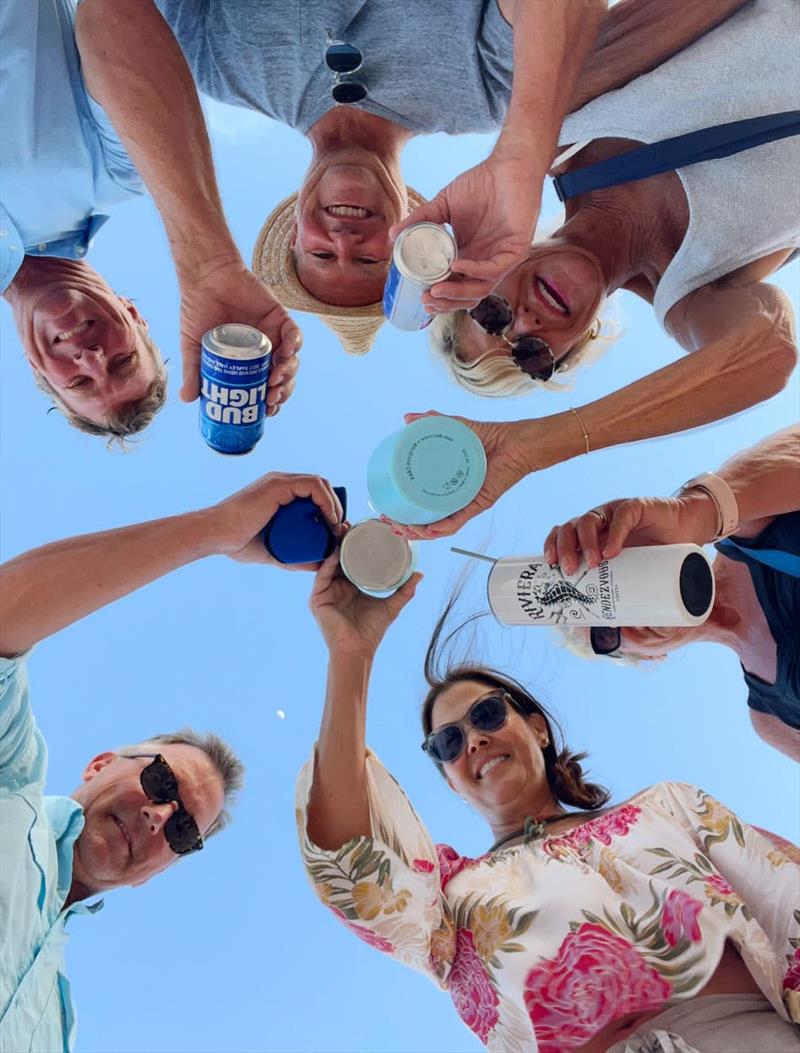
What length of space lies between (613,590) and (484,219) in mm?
737

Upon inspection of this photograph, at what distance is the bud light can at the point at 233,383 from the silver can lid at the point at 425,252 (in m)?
0.31

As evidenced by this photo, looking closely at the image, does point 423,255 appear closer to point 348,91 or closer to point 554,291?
point 554,291

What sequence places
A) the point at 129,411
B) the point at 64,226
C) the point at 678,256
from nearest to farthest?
the point at 678,256, the point at 64,226, the point at 129,411

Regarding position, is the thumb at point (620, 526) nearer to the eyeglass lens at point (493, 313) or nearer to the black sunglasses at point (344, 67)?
the eyeglass lens at point (493, 313)

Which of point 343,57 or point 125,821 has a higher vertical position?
point 343,57

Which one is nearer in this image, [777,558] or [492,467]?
[492,467]

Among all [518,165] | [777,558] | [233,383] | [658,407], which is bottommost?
[777,558]

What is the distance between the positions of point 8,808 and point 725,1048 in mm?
1412

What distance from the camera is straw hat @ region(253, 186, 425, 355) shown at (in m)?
2.14

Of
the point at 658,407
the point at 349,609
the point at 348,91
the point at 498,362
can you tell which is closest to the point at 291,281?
the point at 348,91

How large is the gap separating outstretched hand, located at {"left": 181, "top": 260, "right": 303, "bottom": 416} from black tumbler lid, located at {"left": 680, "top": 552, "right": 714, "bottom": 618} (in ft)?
2.95

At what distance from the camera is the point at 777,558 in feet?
5.74

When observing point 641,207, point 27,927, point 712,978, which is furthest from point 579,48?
point 27,927

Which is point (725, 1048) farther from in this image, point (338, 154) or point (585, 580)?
point (338, 154)
